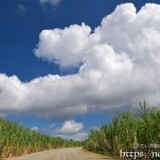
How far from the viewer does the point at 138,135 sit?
8.30 metres

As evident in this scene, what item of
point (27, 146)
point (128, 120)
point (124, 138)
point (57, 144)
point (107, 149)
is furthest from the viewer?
point (57, 144)

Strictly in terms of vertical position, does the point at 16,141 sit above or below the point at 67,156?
above

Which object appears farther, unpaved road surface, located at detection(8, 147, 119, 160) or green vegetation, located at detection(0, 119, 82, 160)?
green vegetation, located at detection(0, 119, 82, 160)

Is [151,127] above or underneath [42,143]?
above

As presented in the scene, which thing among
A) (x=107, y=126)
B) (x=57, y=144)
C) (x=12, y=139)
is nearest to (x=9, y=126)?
(x=12, y=139)

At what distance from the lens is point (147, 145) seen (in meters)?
7.82

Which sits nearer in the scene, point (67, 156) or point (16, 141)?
point (67, 156)

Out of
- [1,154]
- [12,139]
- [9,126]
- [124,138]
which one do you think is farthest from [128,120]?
[9,126]

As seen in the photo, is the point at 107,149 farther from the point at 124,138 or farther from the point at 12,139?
the point at 12,139

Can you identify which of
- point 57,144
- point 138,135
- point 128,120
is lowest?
point 57,144

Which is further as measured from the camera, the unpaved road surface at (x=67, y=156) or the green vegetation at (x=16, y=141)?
the green vegetation at (x=16, y=141)

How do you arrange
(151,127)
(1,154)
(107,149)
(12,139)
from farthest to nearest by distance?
(12,139) < (107,149) < (1,154) < (151,127)

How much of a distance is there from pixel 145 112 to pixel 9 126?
1063 cm

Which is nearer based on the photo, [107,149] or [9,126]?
[107,149]
